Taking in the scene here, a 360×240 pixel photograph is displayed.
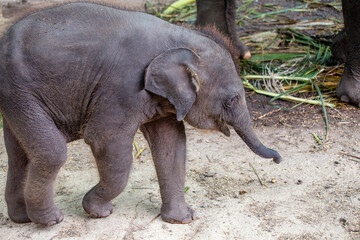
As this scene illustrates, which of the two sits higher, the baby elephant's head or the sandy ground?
the baby elephant's head

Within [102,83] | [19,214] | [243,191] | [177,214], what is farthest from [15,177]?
[243,191]

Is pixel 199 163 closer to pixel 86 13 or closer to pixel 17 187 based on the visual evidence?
pixel 17 187

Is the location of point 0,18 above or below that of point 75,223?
above

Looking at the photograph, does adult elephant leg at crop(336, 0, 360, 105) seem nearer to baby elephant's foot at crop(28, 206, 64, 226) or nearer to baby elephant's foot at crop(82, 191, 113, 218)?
baby elephant's foot at crop(82, 191, 113, 218)

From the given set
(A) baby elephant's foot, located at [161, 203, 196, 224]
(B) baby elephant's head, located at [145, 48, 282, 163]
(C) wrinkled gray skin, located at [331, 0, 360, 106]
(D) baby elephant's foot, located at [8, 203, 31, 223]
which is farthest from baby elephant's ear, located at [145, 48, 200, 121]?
(C) wrinkled gray skin, located at [331, 0, 360, 106]

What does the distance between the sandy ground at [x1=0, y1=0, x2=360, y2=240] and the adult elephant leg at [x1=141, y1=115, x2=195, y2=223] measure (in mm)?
86

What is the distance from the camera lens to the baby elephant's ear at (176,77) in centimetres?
294

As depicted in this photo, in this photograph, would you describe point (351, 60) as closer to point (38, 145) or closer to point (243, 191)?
point (243, 191)

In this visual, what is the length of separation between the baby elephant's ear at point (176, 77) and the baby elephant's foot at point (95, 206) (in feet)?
2.57

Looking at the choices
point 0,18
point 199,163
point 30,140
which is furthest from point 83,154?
point 0,18

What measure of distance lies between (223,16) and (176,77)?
2.77 metres

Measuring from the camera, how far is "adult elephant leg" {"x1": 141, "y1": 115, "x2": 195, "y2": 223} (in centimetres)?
338

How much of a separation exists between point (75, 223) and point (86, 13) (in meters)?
1.28

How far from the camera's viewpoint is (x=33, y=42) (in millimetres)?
2850
